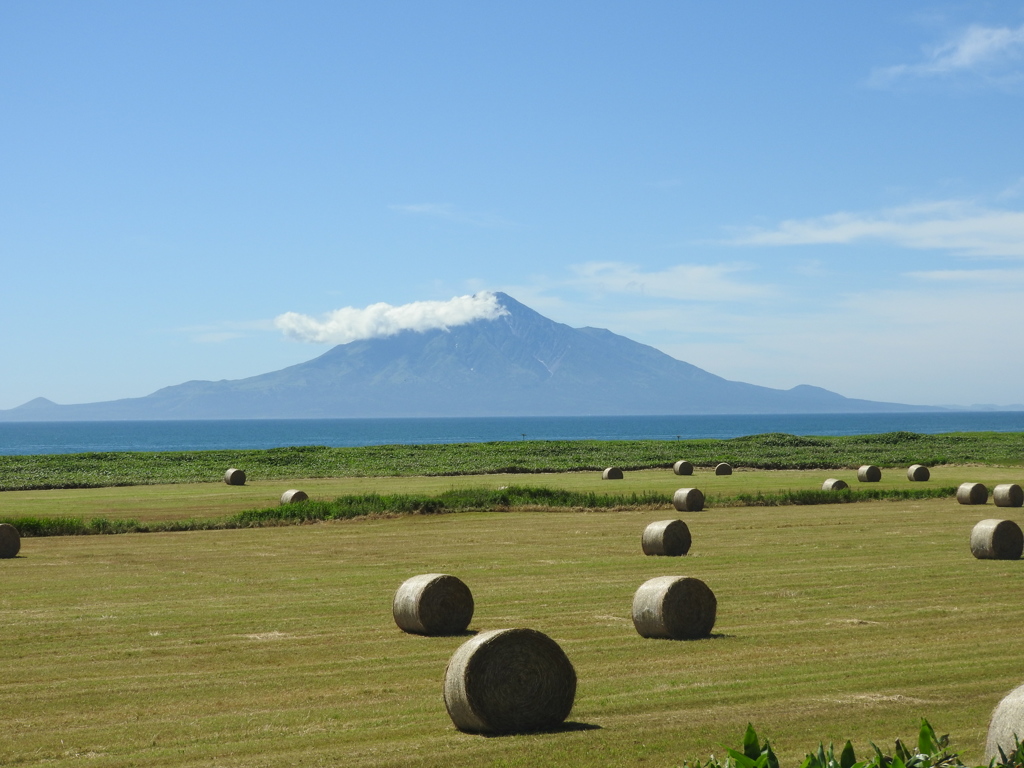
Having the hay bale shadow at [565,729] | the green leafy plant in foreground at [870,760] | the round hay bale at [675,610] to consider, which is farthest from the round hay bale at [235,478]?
the green leafy plant in foreground at [870,760]

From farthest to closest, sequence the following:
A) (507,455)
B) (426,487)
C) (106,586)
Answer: (507,455) < (426,487) < (106,586)

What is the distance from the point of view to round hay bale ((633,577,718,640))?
738 inches

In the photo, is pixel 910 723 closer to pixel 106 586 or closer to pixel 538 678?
pixel 538 678

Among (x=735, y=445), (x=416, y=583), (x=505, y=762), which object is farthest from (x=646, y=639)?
(x=735, y=445)

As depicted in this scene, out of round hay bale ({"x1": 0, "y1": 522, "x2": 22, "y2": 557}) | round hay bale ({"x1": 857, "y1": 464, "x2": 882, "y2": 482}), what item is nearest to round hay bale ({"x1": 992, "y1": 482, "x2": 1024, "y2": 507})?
round hay bale ({"x1": 857, "y1": 464, "x2": 882, "y2": 482})

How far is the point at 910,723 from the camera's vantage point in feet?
42.2

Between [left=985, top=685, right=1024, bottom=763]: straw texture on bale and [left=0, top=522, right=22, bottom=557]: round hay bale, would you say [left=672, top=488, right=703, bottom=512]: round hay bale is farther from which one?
[left=985, top=685, right=1024, bottom=763]: straw texture on bale

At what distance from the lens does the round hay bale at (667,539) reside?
30.8m

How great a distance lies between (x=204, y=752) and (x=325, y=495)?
44.9 m

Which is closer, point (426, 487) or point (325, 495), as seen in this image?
point (325, 495)

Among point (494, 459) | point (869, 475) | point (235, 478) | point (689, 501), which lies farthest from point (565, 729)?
point (494, 459)

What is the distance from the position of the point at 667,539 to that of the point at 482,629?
1178cm

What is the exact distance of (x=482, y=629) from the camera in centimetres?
2002

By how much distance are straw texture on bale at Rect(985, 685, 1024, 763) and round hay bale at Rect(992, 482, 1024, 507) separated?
133ft
